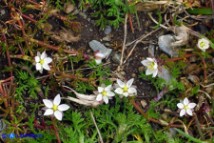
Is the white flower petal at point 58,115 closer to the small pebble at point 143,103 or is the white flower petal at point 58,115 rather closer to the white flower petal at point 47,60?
the white flower petal at point 47,60

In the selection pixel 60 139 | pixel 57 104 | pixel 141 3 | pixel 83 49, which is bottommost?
pixel 60 139

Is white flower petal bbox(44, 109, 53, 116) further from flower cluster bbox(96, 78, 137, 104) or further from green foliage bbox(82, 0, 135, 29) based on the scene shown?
green foliage bbox(82, 0, 135, 29)

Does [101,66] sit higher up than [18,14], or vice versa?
[18,14]

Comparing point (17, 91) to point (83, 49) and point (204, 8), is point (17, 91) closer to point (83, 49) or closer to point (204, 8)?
point (83, 49)

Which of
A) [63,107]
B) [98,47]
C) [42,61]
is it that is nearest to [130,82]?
[98,47]

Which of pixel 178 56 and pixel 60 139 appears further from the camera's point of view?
pixel 178 56

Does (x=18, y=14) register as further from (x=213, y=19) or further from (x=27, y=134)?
(x=213, y=19)

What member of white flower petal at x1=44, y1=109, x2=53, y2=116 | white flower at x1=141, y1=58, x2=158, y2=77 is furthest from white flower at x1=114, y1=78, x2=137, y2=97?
white flower petal at x1=44, y1=109, x2=53, y2=116

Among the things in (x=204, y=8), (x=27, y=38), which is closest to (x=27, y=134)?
(x=27, y=38)
